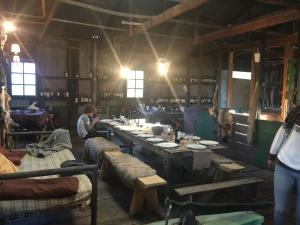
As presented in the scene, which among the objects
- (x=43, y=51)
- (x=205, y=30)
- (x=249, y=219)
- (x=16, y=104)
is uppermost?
(x=205, y=30)

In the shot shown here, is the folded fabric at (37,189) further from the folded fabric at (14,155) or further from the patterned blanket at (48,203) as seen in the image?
the folded fabric at (14,155)

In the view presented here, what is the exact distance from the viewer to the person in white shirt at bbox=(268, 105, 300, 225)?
2.86 metres

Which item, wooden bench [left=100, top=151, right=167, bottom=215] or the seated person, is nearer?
wooden bench [left=100, top=151, right=167, bottom=215]

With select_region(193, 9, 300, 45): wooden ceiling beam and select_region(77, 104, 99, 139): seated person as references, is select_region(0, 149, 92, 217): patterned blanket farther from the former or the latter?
select_region(193, 9, 300, 45): wooden ceiling beam

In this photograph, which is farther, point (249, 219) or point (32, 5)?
point (32, 5)

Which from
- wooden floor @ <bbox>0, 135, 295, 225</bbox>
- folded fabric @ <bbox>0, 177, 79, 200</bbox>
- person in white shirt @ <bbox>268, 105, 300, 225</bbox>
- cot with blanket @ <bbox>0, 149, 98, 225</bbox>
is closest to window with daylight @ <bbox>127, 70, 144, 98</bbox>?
wooden floor @ <bbox>0, 135, 295, 225</bbox>

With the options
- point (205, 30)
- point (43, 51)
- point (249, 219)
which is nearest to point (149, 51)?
point (205, 30)

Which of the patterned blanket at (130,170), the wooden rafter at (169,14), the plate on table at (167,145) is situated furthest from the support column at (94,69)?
the plate on table at (167,145)

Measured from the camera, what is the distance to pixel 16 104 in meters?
10.2

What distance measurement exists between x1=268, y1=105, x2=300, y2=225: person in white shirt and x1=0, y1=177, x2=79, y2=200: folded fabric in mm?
2307

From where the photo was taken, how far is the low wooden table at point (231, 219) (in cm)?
235

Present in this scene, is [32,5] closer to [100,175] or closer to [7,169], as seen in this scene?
[100,175]

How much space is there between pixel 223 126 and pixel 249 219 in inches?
216

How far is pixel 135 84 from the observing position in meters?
12.7
